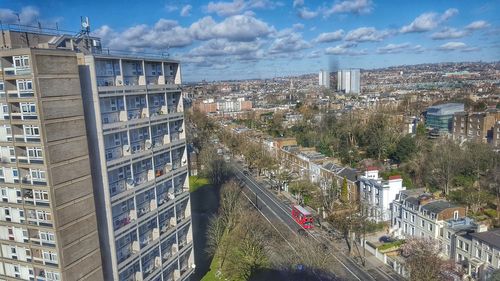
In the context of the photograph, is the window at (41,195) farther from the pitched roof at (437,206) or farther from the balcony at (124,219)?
the pitched roof at (437,206)

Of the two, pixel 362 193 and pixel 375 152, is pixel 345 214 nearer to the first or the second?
pixel 362 193

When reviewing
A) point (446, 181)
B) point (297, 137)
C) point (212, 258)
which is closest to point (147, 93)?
point (212, 258)

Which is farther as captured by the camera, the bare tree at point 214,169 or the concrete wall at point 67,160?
the bare tree at point 214,169

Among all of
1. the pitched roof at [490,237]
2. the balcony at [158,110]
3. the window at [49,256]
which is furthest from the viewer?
the pitched roof at [490,237]

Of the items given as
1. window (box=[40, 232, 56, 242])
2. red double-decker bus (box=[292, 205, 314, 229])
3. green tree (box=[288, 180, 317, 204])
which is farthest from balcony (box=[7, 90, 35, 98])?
green tree (box=[288, 180, 317, 204])

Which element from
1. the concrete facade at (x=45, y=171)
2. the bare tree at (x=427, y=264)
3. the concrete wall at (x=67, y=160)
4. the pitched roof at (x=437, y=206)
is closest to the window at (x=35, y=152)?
the concrete facade at (x=45, y=171)

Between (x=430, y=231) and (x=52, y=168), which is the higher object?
(x=52, y=168)

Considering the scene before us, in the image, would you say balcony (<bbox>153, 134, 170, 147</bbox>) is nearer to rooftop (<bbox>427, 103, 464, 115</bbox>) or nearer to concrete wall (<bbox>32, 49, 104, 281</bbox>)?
concrete wall (<bbox>32, 49, 104, 281</bbox>)
